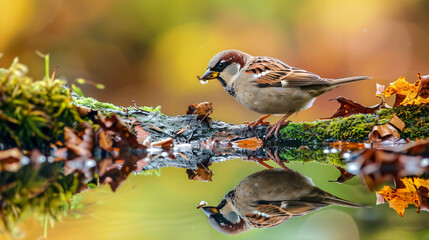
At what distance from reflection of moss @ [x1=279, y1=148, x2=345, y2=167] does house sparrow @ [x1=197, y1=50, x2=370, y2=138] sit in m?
0.43

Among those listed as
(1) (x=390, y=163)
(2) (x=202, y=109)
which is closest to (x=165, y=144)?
(2) (x=202, y=109)

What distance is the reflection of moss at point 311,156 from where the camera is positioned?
254 centimetres

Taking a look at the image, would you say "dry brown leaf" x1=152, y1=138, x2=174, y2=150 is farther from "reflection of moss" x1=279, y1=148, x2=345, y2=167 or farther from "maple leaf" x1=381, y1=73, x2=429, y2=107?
"maple leaf" x1=381, y1=73, x2=429, y2=107

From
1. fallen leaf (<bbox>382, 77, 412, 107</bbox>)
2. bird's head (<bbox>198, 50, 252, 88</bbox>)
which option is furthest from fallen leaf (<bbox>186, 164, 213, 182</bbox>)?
fallen leaf (<bbox>382, 77, 412, 107</bbox>)

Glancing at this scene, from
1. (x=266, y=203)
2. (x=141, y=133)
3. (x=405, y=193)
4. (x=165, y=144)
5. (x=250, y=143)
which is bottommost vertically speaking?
(x=405, y=193)

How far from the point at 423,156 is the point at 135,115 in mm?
2115

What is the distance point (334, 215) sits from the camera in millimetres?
1427

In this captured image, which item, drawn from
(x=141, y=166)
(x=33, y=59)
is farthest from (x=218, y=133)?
(x=33, y=59)

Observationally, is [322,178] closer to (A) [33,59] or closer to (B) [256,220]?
(B) [256,220]

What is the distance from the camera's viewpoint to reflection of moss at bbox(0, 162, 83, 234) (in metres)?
1.42

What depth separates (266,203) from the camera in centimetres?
161

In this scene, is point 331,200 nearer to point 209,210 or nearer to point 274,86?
point 209,210

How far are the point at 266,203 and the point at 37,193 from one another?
900 millimetres

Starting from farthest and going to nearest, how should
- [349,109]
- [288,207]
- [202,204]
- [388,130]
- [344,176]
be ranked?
[349,109] → [388,130] → [344,176] → [202,204] → [288,207]
